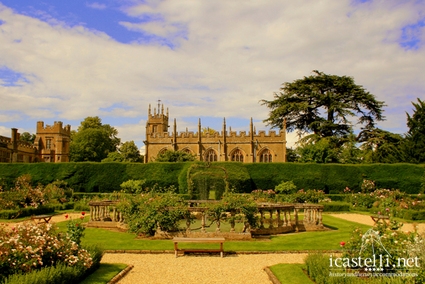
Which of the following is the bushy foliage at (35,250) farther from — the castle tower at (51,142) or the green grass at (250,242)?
the castle tower at (51,142)

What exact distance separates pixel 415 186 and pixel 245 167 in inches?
481

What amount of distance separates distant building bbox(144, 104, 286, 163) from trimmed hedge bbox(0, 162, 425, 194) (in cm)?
1557

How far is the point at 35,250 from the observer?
6113 mm

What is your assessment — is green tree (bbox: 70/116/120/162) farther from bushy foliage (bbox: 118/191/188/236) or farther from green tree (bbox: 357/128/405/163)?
bushy foliage (bbox: 118/191/188/236)

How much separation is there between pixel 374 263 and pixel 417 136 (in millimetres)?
29757

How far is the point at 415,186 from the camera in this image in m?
26.8

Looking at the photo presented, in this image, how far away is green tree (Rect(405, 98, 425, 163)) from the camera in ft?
102

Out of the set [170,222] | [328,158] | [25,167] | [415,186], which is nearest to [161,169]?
[25,167]

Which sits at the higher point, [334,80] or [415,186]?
[334,80]

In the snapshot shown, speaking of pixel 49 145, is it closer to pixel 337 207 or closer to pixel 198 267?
pixel 337 207

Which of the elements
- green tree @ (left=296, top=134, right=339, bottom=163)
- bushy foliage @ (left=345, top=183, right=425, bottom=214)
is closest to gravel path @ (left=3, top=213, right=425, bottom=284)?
bushy foliage @ (left=345, top=183, right=425, bottom=214)

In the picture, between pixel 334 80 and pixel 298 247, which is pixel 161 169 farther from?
pixel 334 80

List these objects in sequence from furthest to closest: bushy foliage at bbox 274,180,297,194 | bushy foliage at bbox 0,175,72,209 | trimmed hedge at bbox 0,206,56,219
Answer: bushy foliage at bbox 274,180,297,194 → bushy foliage at bbox 0,175,72,209 → trimmed hedge at bbox 0,206,56,219

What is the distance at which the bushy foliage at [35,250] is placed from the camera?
5891mm
